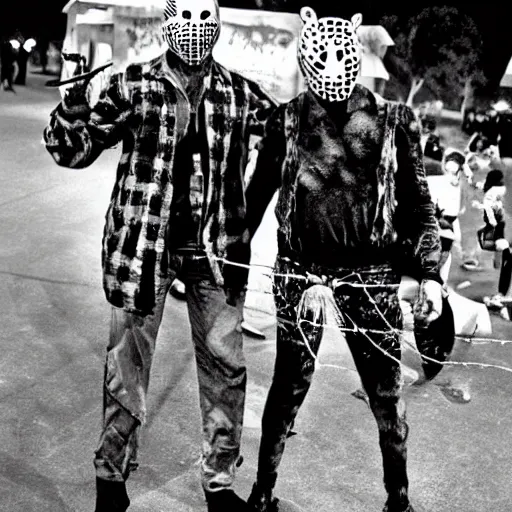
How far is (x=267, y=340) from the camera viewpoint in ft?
20.7

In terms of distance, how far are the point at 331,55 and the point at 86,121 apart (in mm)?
1002

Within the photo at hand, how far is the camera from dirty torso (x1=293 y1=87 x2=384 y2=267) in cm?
334

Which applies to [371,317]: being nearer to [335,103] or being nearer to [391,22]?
[335,103]

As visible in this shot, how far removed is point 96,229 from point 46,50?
111ft

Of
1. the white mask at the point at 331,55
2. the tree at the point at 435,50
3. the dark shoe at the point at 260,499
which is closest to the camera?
the white mask at the point at 331,55

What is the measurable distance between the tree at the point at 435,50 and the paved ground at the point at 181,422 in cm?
3443

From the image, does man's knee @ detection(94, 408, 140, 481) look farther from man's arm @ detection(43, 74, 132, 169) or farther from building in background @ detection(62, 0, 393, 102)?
building in background @ detection(62, 0, 393, 102)

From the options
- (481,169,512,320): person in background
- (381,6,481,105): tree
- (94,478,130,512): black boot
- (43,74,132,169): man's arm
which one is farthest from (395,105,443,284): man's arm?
(381,6,481,105): tree

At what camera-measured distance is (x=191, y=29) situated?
3420mm

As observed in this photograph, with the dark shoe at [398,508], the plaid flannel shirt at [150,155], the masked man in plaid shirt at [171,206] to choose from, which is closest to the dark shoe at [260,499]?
the masked man in plaid shirt at [171,206]

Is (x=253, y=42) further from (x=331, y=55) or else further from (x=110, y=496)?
(x=110, y=496)

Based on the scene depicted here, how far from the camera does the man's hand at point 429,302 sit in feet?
11.4

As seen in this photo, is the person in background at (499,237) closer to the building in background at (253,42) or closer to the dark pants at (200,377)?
the building in background at (253,42)

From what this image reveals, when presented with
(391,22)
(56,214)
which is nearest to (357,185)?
(56,214)
